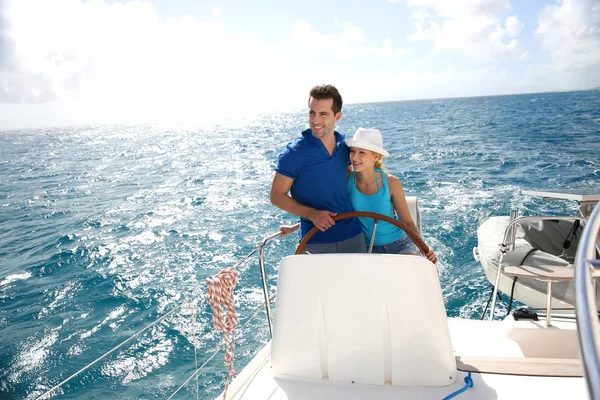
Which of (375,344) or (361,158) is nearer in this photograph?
(375,344)

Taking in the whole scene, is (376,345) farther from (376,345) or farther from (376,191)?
(376,191)

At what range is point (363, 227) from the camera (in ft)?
8.42

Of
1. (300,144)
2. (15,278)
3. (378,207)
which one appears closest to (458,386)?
(378,207)

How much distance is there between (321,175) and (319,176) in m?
0.01

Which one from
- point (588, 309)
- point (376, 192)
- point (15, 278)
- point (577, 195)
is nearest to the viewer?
point (588, 309)

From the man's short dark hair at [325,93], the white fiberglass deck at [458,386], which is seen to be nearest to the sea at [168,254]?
the white fiberglass deck at [458,386]

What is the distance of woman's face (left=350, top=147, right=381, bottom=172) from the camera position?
2.37 metres

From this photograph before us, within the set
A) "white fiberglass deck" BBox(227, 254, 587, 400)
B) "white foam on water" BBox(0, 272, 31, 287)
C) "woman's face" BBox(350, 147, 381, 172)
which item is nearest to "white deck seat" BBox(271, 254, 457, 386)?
"white fiberglass deck" BBox(227, 254, 587, 400)

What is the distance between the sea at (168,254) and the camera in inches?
186

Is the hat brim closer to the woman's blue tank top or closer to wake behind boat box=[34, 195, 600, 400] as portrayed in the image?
the woman's blue tank top

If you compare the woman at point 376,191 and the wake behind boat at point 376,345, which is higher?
the woman at point 376,191

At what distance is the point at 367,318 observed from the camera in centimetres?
172

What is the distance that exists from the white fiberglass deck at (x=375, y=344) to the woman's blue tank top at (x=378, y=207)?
0.75 m

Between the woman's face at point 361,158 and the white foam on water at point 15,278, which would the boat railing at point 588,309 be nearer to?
the woman's face at point 361,158
